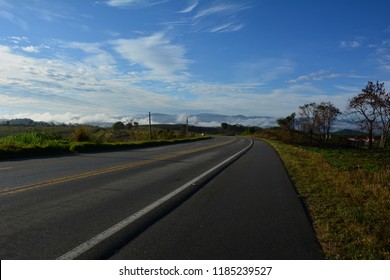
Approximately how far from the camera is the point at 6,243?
4.56 meters

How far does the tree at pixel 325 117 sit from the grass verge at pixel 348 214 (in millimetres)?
59923

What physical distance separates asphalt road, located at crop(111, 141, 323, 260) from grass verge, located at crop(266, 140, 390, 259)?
0.81 feet

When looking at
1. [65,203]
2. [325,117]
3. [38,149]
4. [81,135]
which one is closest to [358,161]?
[38,149]

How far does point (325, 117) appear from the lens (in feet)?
227

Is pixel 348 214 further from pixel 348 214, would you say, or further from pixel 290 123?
pixel 290 123

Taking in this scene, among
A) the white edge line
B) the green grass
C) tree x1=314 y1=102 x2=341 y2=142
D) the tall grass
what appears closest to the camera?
the white edge line

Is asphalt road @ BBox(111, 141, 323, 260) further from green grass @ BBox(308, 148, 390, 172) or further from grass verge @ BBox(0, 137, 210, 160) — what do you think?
Result: grass verge @ BBox(0, 137, 210, 160)

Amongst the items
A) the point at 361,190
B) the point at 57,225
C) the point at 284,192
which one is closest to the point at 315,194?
the point at 284,192

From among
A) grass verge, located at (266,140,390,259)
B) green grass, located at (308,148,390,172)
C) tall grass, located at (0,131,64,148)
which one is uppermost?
tall grass, located at (0,131,64,148)

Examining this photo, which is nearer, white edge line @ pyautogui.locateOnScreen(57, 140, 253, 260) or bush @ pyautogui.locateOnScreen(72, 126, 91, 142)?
white edge line @ pyautogui.locateOnScreen(57, 140, 253, 260)

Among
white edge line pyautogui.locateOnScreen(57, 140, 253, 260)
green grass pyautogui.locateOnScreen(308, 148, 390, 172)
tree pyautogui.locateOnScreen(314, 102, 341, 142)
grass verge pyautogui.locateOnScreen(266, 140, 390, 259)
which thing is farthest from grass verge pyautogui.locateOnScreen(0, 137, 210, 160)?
tree pyautogui.locateOnScreen(314, 102, 341, 142)

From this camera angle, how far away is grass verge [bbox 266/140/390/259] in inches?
183

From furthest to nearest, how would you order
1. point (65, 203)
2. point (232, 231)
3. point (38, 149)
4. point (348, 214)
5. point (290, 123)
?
1. point (290, 123)
2. point (38, 149)
3. point (65, 203)
4. point (348, 214)
5. point (232, 231)

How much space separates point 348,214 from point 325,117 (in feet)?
219
